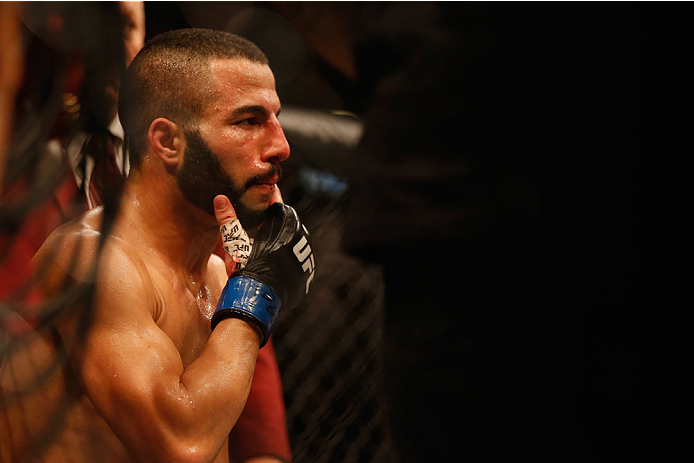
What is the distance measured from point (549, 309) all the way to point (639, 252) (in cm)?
14

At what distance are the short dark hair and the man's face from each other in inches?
0.7

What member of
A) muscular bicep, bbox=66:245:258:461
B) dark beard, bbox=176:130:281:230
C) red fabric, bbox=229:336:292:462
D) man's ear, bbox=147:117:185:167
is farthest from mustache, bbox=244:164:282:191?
red fabric, bbox=229:336:292:462

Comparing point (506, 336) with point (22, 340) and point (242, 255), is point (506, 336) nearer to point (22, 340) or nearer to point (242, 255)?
point (242, 255)

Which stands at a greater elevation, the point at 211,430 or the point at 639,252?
the point at 639,252

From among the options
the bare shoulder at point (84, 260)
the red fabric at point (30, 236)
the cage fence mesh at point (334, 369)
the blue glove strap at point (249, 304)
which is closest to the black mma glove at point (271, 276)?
the blue glove strap at point (249, 304)

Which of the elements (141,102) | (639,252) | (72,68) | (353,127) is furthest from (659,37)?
(72,68)

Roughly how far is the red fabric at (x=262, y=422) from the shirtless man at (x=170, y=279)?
0.12 m

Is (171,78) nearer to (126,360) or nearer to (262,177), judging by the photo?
(262,177)

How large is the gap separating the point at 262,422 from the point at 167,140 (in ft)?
1.76

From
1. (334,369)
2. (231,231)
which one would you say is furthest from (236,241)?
(334,369)

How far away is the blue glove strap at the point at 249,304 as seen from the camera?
956 millimetres

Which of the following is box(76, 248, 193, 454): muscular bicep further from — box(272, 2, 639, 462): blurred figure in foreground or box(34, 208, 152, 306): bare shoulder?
box(272, 2, 639, 462): blurred figure in foreground

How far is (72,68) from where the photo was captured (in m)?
1.09

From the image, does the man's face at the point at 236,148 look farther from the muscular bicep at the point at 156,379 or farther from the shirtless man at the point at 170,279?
the muscular bicep at the point at 156,379
